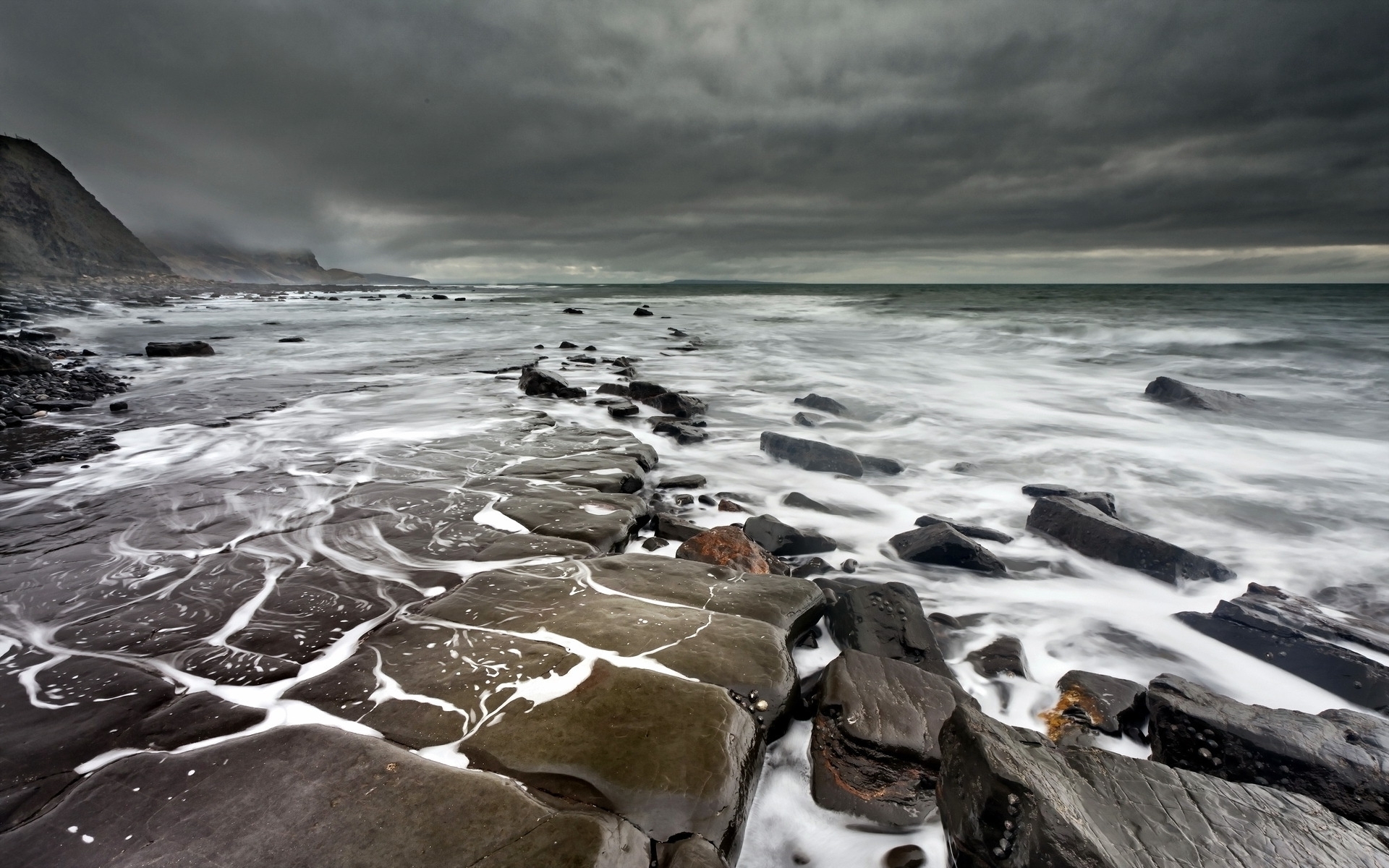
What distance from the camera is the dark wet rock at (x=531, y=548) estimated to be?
3395mm

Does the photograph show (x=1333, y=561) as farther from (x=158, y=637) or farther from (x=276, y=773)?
(x=158, y=637)

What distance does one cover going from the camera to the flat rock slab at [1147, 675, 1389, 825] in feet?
6.73

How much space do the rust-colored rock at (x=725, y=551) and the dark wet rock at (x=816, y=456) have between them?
2.57m

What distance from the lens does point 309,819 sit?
1623 millimetres

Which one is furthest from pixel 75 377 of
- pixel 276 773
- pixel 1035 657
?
pixel 1035 657

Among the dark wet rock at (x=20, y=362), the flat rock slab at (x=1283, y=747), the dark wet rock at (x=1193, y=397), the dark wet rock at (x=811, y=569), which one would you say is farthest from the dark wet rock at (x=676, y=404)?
the dark wet rock at (x=20, y=362)

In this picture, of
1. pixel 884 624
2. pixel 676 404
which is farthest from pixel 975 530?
pixel 676 404

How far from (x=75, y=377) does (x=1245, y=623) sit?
1403 cm

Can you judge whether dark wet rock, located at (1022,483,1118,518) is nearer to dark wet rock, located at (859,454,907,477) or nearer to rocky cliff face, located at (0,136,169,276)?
dark wet rock, located at (859,454,907,477)

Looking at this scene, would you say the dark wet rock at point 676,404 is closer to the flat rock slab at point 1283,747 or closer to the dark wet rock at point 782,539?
the dark wet rock at point 782,539

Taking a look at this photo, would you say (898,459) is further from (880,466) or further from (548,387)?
(548,387)

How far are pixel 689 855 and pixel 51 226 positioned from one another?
3335 inches

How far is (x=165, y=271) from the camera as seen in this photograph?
7019 centimetres

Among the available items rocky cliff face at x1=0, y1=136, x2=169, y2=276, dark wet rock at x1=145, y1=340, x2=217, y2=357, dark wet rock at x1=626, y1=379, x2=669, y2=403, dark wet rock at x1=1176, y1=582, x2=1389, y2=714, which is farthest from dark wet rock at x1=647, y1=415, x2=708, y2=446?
rocky cliff face at x1=0, y1=136, x2=169, y2=276
